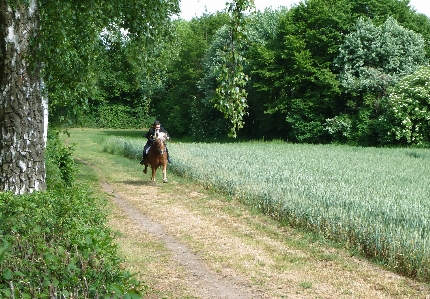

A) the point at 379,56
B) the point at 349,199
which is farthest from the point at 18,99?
the point at 379,56

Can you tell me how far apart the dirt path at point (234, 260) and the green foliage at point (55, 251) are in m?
2.28

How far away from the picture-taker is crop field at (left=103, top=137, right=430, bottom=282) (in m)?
9.99

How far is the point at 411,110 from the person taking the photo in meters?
42.4

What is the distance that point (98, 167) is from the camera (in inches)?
1120

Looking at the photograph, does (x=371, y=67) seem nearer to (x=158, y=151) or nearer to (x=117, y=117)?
(x=158, y=151)

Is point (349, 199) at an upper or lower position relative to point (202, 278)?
upper

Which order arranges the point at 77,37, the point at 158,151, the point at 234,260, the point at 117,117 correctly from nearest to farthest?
the point at 234,260
the point at 77,37
the point at 158,151
the point at 117,117

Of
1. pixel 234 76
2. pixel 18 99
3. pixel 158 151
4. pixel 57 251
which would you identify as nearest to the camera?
pixel 57 251

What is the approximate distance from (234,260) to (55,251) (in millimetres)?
5371

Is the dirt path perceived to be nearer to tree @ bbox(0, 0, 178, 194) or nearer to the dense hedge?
tree @ bbox(0, 0, 178, 194)

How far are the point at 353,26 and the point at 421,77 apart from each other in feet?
36.9

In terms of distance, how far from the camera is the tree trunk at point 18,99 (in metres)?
8.69

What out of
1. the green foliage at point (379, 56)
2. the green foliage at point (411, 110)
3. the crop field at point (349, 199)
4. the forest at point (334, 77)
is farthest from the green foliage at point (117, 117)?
the crop field at point (349, 199)

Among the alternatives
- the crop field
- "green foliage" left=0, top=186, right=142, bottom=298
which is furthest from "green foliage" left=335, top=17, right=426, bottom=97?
"green foliage" left=0, top=186, right=142, bottom=298
